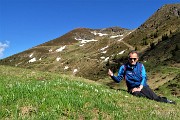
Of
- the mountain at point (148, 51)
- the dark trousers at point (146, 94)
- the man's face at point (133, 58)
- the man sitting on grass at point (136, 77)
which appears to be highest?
the mountain at point (148, 51)

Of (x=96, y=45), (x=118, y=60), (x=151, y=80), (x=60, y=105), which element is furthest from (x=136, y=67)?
(x=96, y=45)

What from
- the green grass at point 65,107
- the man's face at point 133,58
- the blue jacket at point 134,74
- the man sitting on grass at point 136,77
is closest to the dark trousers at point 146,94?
the man sitting on grass at point 136,77

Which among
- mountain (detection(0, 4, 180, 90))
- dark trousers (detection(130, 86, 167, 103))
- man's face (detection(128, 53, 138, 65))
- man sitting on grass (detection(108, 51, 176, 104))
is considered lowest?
dark trousers (detection(130, 86, 167, 103))

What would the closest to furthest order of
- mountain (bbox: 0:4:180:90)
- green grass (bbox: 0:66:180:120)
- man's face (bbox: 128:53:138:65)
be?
1. green grass (bbox: 0:66:180:120)
2. man's face (bbox: 128:53:138:65)
3. mountain (bbox: 0:4:180:90)

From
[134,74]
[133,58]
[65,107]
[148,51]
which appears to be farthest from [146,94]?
[148,51]

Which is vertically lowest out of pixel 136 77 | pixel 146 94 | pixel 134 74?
pixel 146 94

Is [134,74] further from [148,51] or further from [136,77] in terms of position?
[148,51]

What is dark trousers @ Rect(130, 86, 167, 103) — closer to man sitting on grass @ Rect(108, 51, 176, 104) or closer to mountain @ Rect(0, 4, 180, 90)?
man sitting on grass @ Rect(108, 51, 176, 104)

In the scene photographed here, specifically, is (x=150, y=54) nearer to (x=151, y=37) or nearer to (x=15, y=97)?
(x=151, y=37)

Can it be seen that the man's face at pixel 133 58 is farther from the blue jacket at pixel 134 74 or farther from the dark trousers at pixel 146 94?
the dark trousers at pixel 146 94

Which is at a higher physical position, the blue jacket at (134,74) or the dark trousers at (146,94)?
the blue jacket at (134,74)

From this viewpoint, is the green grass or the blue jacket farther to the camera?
the blue jacket

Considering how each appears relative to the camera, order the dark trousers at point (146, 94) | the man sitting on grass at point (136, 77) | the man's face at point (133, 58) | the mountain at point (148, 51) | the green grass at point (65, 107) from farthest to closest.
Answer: the mountain at point (148, 51)
the dark trousers at point (146, 94)
the man sitting on grass at point (136, 77)
the man's face at point (133, 58)
the green grass at point (65, 107)

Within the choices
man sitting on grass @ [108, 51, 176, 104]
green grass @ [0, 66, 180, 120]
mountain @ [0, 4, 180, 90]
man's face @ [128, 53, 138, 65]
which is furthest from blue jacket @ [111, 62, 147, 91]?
mountain @ [0, 4, 180, 90]
